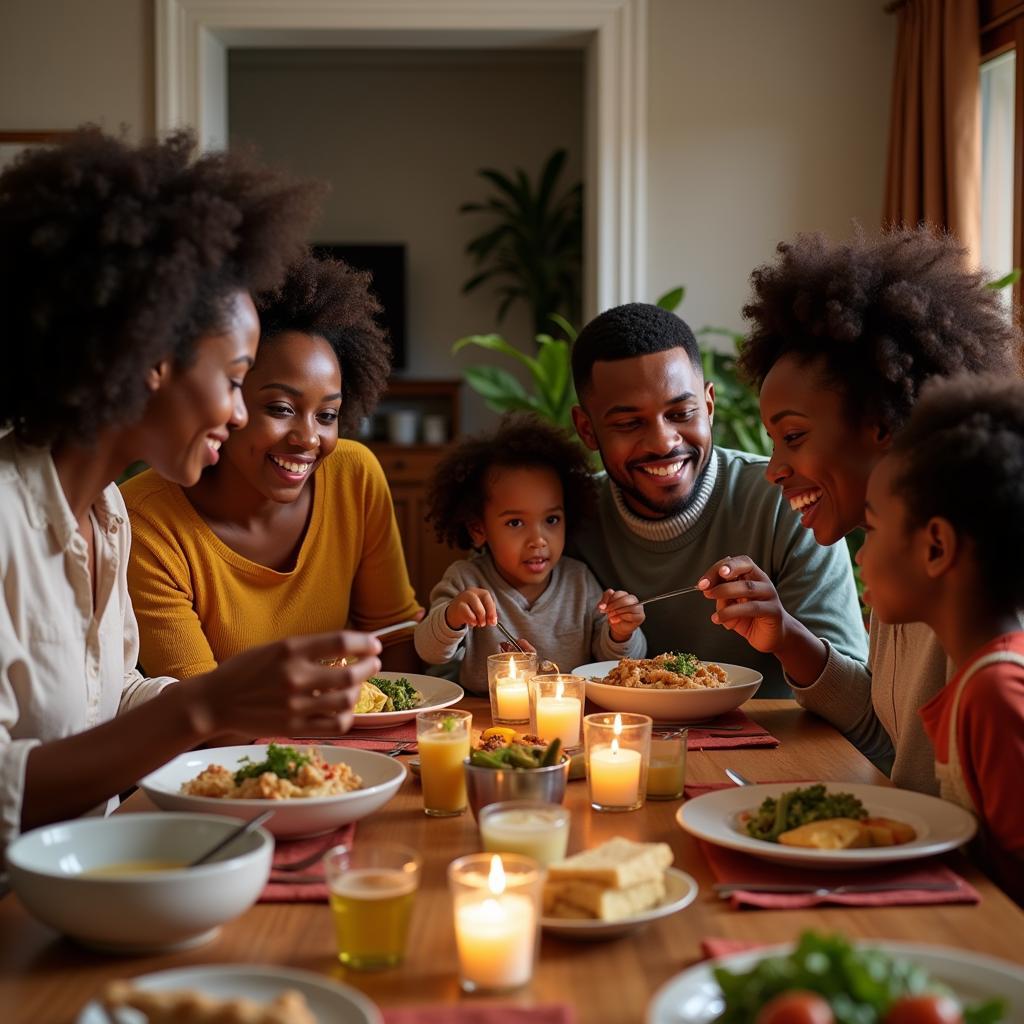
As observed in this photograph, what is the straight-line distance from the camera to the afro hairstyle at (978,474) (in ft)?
4.93

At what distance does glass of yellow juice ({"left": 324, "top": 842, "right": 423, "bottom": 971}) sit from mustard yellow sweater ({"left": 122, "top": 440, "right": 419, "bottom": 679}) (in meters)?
1.31

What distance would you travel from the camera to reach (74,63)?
225 inches

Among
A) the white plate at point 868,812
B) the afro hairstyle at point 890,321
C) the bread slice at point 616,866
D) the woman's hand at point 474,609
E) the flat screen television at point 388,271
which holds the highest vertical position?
the flat screen television at point 388,271

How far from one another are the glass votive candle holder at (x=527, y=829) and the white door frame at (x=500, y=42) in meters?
4.61

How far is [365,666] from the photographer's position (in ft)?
4.66

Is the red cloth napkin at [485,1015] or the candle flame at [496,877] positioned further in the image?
the candle flame at [496,877]

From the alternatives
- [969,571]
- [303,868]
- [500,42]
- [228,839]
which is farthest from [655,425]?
[500,42]

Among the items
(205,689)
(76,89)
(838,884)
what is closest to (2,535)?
(205,689)

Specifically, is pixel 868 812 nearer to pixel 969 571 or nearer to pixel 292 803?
pixel 969 571

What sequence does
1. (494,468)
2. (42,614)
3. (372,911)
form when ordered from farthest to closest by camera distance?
(494,468), (42,614), (372,911)

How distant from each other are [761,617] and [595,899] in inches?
40.8

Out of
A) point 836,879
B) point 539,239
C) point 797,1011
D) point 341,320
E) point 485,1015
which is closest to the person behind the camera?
point 797,1011

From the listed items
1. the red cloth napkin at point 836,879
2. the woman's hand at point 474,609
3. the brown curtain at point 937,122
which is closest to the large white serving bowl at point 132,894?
the red cloth napkin at point 836,879

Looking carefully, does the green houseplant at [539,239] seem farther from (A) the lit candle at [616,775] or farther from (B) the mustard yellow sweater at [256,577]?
(A) the lit candle at [616,775]
